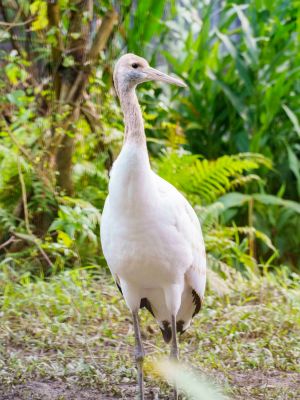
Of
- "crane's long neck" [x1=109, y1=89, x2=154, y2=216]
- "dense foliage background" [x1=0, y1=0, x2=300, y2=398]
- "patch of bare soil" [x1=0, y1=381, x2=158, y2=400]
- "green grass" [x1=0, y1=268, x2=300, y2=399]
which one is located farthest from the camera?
"dense foliage background" [x1=0, y1=0, x2=300, y2=398]

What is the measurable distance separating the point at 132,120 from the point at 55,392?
1.65 m

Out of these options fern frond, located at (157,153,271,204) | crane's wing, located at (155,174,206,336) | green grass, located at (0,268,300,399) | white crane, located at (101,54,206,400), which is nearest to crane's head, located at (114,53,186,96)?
white crane, located at (101,54,206,400)

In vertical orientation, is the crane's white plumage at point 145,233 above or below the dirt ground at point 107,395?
above

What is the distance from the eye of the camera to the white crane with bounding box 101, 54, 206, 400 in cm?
411

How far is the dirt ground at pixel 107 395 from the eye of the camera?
454 centimetres

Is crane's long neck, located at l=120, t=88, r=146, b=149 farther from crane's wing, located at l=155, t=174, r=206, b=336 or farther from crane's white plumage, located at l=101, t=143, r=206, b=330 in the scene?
crane's wing, located at l=155, t=174, r=206, b=336

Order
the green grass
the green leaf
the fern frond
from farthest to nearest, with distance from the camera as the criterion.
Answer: the green leaf
the fern frond
the green grass

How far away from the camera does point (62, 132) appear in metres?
6.62

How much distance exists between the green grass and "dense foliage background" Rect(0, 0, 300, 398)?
Answer: 25 centimetres

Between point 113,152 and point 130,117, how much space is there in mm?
3149

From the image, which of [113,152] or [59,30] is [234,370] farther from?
[59,30]

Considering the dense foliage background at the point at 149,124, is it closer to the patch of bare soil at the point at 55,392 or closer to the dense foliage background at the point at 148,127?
the dense foliage background at the point at 148,127

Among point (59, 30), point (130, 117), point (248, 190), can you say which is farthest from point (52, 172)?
point (130, 117)

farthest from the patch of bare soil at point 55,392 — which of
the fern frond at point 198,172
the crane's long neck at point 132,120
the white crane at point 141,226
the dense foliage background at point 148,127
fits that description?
the fern frond at point 198,172
